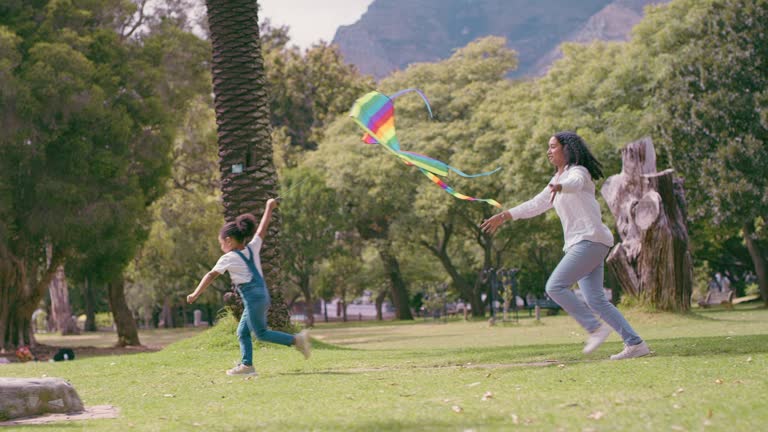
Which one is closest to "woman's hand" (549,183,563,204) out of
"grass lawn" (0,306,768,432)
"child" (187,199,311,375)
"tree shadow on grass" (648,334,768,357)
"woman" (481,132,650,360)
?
"woman" (481,132,650,360)

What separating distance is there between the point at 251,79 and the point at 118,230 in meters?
12.0

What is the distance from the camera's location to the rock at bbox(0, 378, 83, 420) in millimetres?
7219

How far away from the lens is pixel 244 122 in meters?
16.6

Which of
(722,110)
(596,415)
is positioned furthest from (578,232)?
(722,110)

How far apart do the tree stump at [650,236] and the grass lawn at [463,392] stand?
9530 millimetres

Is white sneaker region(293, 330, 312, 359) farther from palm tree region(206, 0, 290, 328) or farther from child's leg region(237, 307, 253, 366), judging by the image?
palm tree region(206, 0, 290, 328)

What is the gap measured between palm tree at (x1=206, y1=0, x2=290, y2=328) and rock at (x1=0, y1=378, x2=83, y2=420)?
8683 mm

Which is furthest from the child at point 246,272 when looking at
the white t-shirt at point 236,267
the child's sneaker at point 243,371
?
the child's sneaker at point 243,371

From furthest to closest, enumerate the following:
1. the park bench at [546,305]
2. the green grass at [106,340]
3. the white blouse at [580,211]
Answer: the park bench at [546,305]
the green grass at [106,340]
the white blouse at [580,211]

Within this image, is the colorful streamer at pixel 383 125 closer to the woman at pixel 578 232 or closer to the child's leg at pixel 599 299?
the woman at pixel 578 232

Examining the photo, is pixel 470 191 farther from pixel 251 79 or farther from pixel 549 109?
pixel 251 79

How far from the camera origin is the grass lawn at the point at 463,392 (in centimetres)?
583

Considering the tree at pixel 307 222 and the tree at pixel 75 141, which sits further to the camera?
the tree at pixel 307 222

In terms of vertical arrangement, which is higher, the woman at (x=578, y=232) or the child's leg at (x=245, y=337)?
the woman at (x=578, y=232)
